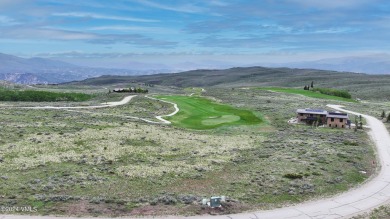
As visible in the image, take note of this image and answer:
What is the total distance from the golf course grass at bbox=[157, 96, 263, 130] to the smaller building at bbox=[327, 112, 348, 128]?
12648 millimetres

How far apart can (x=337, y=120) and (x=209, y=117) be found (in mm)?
24515

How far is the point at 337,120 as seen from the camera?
71.8 meters

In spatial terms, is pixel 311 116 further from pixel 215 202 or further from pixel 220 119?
pixel 215 202

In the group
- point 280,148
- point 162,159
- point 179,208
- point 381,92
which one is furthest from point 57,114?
point 381,92

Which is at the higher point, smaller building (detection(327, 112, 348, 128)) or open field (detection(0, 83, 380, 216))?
smaller building (detection(327, 112, 348, 128))

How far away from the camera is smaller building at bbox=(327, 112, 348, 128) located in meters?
71.1

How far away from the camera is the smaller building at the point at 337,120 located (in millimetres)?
71125

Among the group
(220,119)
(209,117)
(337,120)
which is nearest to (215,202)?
(220,119)

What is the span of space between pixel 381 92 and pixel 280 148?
12991 centimetres

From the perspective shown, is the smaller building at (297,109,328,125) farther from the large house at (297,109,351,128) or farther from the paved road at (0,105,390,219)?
the paved road at (0,105,390,219)

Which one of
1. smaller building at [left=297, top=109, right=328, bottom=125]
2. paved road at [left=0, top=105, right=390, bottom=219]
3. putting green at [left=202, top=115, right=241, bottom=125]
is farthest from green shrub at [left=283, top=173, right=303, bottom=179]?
smaller building at [left=297, top=109, right=328, bottom=125]

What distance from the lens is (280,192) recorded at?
33.7 m

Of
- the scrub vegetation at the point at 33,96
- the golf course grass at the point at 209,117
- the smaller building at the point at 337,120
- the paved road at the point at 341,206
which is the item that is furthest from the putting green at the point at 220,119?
the scrub vegetation at the point at 33,96

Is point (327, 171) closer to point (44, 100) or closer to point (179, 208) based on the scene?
point (179, 208)
